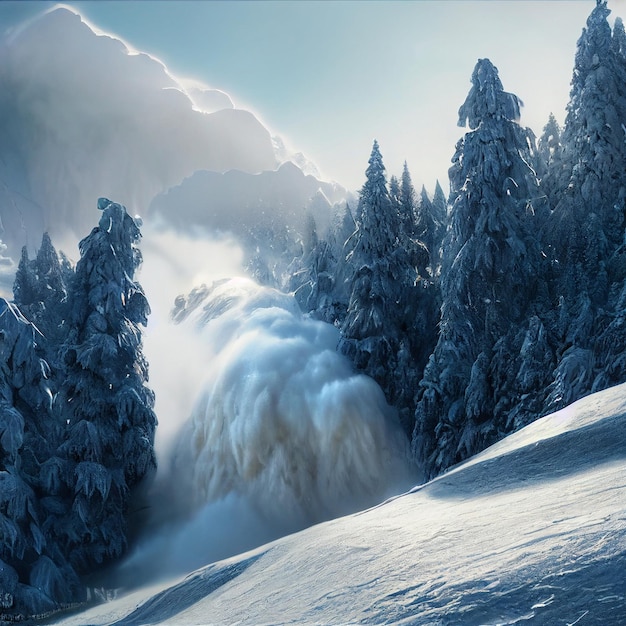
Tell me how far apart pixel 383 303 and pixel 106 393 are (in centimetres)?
1198

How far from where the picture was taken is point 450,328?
1984 centimetres

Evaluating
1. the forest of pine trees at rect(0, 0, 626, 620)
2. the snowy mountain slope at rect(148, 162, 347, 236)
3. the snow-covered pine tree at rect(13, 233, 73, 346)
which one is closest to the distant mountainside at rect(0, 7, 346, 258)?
the snowy mountain slope at rect(148, 162, 347, 236)

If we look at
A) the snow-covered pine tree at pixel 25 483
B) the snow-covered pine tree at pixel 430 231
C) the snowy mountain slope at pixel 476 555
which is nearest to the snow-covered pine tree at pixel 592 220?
the snowy mountain slope at pixel 476 555

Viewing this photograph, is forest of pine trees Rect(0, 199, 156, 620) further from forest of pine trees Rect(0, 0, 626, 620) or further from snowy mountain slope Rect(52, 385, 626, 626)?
snowy mountain slope Rect(52, 385, 626, 626)

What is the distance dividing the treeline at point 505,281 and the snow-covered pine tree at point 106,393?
361 inches

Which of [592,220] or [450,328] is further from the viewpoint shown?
[450,328]

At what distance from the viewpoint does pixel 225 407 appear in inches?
938

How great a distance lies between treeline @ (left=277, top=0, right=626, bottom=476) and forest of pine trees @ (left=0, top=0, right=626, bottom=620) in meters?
0.05

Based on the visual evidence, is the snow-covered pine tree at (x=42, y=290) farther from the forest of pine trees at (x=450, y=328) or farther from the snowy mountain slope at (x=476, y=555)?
the snowy mountain slope at (x=476, y=555)

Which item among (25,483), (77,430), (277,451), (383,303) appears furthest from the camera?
(383,303)

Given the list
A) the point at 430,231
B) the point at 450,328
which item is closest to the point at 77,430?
the point at 450,328

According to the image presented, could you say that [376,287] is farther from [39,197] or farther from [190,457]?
[39,197]

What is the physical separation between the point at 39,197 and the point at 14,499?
8692 centimetres

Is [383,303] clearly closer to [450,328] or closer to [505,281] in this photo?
[450,328]
